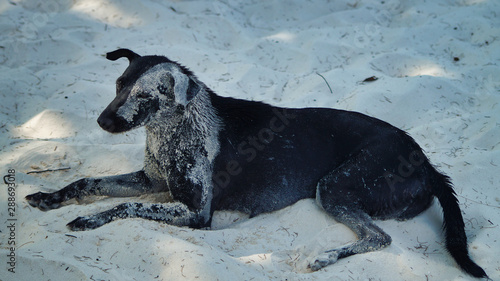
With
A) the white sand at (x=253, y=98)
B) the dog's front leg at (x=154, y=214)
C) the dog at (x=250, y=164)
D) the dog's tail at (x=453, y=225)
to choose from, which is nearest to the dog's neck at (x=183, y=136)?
the dog at (x=250, y=164)

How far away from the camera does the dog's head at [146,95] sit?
358cm

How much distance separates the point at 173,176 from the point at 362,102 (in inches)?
97.5

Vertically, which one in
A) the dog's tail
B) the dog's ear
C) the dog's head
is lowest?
the dog's tail

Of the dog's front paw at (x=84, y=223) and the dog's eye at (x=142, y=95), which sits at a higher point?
the dog's eye at (x=142, y=95)

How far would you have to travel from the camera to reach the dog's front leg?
3551 millimetres

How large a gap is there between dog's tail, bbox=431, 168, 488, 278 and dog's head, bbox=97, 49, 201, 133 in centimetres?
212

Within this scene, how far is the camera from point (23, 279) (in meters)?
2.75

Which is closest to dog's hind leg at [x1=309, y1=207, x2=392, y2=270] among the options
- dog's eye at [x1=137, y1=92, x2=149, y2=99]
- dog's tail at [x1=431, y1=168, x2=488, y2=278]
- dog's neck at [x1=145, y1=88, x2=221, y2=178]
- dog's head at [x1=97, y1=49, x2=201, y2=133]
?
dog's tail at [x1=431, y1=168, x2=488, y2=278]

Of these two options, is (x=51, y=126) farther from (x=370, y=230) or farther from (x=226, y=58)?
(x=370, y=230)

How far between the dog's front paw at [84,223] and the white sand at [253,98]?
0.08 metres

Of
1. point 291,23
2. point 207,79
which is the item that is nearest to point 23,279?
point 207,79

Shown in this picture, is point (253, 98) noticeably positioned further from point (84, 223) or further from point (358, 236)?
point (84, 223)

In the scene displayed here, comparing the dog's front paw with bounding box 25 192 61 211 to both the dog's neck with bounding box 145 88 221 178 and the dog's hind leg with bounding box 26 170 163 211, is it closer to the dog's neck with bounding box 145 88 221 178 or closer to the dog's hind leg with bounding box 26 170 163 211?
the dog's hind leg with bounding box 26 170 163 211

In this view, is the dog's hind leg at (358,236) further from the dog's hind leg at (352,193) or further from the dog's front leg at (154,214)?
the dog's front leg at (154,214)
